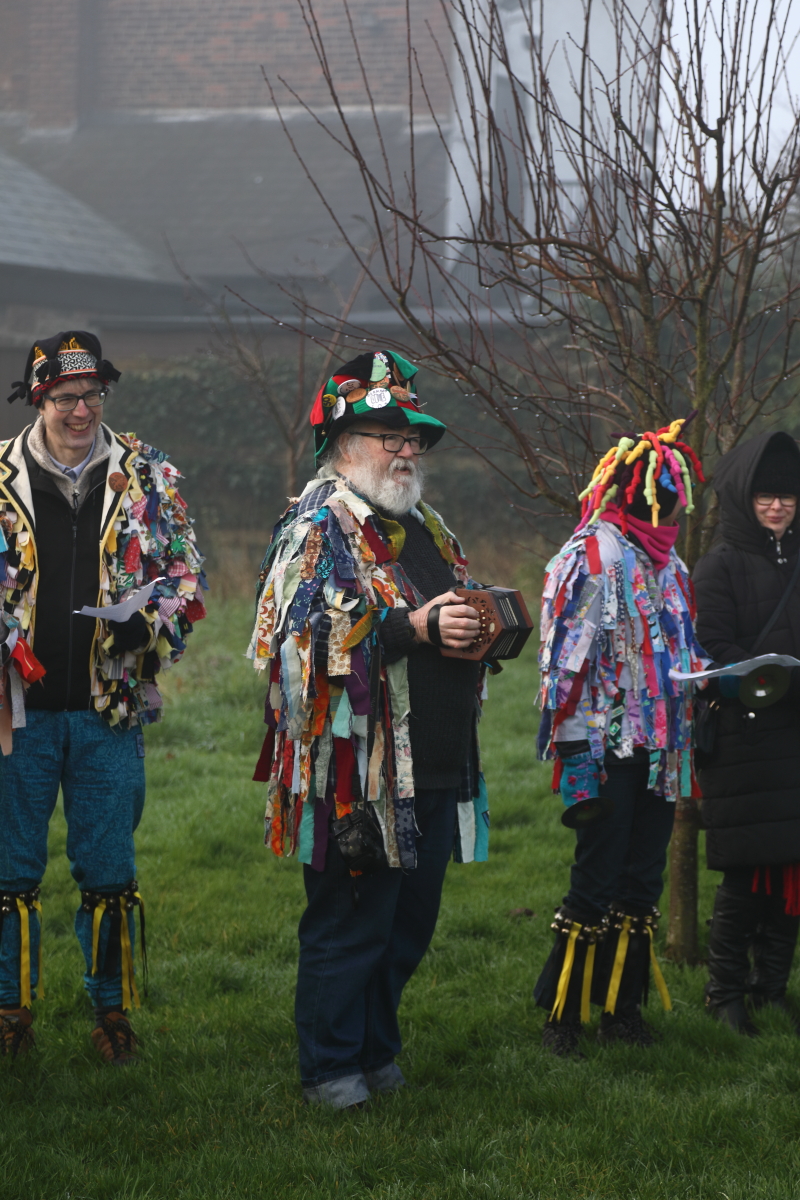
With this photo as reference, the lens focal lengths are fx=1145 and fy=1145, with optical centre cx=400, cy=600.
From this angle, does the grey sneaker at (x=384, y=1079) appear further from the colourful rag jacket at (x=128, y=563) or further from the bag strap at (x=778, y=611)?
the bag strap at (x=778, y=611)

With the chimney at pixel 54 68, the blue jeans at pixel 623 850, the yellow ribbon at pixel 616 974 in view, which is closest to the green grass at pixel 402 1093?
the yellow ribbon at pixel 616 974

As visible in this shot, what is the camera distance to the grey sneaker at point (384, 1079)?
3.42 meters

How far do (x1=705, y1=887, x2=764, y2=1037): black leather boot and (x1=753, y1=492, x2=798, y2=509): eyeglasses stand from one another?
1.39m

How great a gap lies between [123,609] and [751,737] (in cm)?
216

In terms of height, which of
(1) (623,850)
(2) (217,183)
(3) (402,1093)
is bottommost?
(3) (402,1093)

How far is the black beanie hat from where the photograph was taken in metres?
4.05

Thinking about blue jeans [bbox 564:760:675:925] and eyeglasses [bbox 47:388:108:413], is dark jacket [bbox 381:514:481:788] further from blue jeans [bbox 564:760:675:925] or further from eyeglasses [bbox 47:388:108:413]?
eyeglasses [bbox 47:388:108:413]

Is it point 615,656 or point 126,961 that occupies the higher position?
point 615,656

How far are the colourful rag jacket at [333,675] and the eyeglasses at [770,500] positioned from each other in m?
1.50

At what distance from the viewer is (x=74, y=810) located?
3662 mm

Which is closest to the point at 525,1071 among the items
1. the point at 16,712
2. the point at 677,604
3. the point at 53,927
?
the point at 677,604

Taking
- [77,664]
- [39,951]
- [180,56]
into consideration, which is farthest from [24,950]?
[180,56]

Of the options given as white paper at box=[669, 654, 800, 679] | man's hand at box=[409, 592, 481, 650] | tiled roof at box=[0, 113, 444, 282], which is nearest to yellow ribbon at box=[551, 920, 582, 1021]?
white paper at box=[669, 654, 800, 679]

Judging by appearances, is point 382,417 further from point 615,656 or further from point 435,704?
point 615,656
